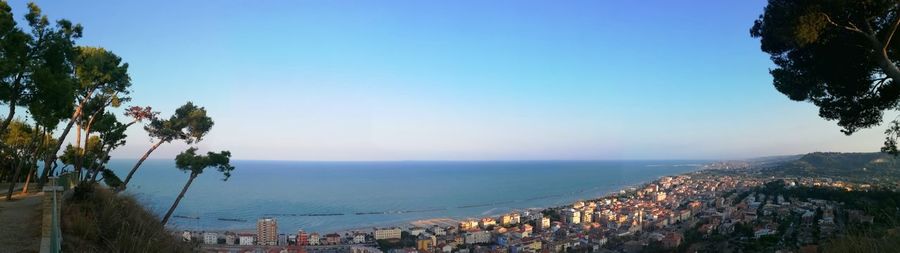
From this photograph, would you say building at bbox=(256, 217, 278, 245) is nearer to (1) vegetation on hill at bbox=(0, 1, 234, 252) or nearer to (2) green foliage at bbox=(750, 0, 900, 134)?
(1) vegetation on hill at bbox=(0, 1, 234, 252)

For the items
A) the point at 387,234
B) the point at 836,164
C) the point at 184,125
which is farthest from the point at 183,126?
the point at 836,164

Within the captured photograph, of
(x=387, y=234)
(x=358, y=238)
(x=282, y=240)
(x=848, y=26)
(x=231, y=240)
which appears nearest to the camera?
(x=848, y=26)

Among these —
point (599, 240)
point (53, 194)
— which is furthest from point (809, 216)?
point (53, 194)

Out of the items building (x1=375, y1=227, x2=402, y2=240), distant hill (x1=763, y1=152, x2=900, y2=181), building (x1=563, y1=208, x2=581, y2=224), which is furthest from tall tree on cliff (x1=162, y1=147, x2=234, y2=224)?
distant hill (x1=763, y1=152, x2=900, y2=181)

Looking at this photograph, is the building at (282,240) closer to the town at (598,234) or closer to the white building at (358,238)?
the town at (598,234)

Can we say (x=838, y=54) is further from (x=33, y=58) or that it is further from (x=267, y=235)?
(x=267, y=235)
